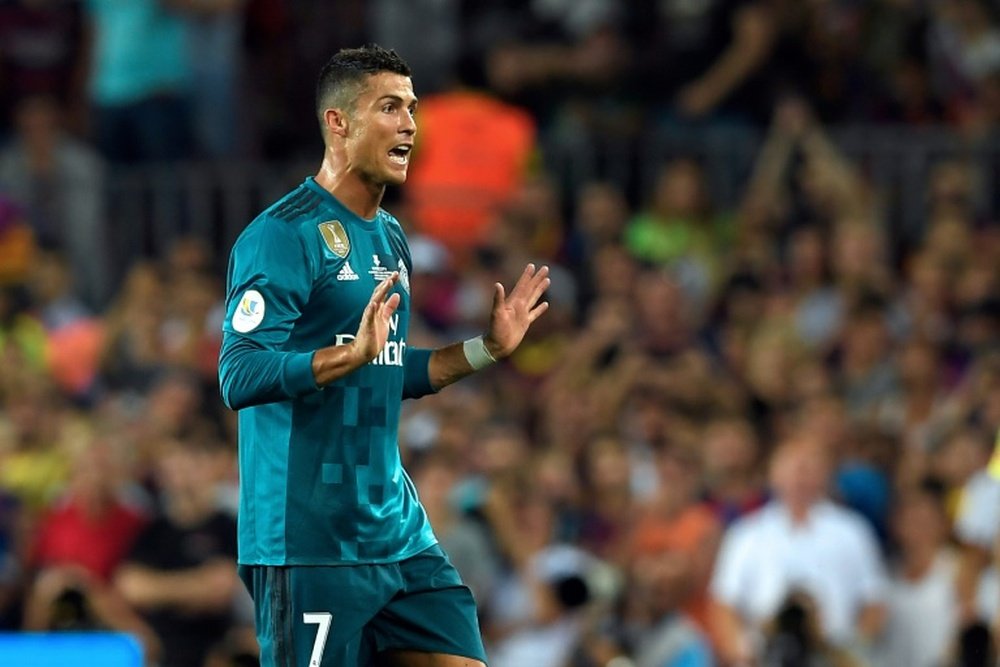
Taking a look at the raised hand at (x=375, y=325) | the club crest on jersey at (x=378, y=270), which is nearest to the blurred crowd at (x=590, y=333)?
the club crest on jersey at (x=378, y=270)

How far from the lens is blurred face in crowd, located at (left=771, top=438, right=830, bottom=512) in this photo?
9969 millimetres

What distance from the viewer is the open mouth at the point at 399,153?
19.1 feet

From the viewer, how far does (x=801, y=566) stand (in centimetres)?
996

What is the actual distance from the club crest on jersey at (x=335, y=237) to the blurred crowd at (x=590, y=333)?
3088mm

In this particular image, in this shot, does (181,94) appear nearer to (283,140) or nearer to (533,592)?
(283,140)

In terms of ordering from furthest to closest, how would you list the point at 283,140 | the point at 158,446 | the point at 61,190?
1. the point at 283,140
2. the point at 61,190
3. the point at 158,446

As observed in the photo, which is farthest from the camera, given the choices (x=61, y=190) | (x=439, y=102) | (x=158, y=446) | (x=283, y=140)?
(x=283, y=140)

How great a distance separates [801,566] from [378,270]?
15.2 feet

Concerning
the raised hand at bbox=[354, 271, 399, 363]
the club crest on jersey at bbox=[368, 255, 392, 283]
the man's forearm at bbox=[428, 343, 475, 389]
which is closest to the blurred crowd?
the man's forearm at bbox=[428, 343, 475, 389]

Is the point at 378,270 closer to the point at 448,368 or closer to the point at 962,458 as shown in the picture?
the point at 448,368

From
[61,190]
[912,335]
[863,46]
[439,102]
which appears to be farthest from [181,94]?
[912,335]

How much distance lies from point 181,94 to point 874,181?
4.46m

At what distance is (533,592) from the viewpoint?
10.3 meters

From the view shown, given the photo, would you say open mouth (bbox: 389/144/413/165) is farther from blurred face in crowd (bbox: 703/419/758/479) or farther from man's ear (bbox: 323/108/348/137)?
blurred face in crowd (bbox: 703/419/758/479)
